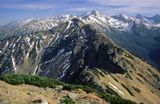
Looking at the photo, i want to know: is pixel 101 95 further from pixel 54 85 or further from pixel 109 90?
pixel 109 90

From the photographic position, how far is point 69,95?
154 feet

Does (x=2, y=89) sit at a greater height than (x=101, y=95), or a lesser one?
greater

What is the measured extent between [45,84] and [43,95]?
200 inches

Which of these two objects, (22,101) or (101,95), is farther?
(101,95)

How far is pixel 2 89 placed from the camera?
44.2 metres

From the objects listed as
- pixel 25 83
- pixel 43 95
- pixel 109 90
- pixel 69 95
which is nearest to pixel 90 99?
pixel 69 95

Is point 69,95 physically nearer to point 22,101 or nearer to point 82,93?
point 82,93

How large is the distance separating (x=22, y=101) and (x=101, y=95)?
14.3m

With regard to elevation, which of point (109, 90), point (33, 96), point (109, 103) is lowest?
point (109, 90)

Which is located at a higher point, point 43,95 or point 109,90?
point 43,95

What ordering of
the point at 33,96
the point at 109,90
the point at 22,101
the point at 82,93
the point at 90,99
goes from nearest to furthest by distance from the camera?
1. the point at 22,101
2. the point at 33,96
3. the point at 90,99
4. the point at 82,93
5. the point at 109,90

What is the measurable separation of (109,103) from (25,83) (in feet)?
37.9

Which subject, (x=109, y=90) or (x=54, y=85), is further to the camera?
(x=109, y=90)

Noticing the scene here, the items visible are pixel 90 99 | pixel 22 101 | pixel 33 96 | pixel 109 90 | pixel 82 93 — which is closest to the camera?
pixel 22 101
